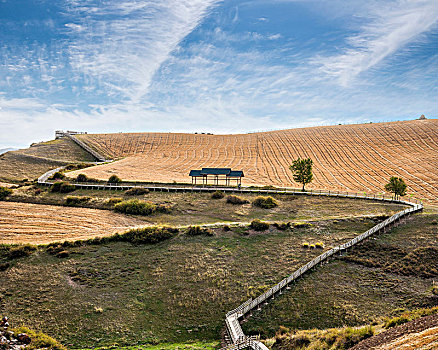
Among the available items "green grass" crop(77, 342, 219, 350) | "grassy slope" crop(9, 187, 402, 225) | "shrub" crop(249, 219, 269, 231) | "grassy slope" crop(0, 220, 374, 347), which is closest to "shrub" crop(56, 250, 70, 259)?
"grassy slope" crop(0, 220, 374, 347)

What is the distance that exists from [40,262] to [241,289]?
19.4 m

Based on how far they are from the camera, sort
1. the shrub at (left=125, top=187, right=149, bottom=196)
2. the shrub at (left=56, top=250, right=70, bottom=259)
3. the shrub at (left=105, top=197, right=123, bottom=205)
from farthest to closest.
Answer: the shrub at (left=125, top=187, right=149, bottom=196) < the shrub at (left=105, top=197, right=123, bottom=205) < the shrub at (left=56, top=250, right=70, bottom=259)

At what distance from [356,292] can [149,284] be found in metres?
17.3

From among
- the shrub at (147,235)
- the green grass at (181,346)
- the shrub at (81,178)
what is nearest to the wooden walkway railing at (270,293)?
the green grass at (181,346)

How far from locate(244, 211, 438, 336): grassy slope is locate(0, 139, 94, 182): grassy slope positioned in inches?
2700

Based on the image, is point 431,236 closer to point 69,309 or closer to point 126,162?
point 69,309

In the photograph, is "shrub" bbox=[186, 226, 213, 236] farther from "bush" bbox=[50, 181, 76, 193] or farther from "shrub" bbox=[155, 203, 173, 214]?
"bush" bbox=[50, 181, 76, 193]

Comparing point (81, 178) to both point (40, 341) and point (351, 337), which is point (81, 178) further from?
point (351, 337)

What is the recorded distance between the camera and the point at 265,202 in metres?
49.4

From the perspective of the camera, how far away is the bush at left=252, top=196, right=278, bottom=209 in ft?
160

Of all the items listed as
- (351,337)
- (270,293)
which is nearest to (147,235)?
(270,293)

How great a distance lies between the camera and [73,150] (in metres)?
108

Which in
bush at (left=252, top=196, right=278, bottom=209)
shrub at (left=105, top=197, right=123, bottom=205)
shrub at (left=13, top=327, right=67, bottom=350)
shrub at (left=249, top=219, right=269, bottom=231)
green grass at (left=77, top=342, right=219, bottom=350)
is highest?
bush at (left=252, top=196, right=278, bottom=209)

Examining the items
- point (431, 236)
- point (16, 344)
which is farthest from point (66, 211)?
point (431, 236)
